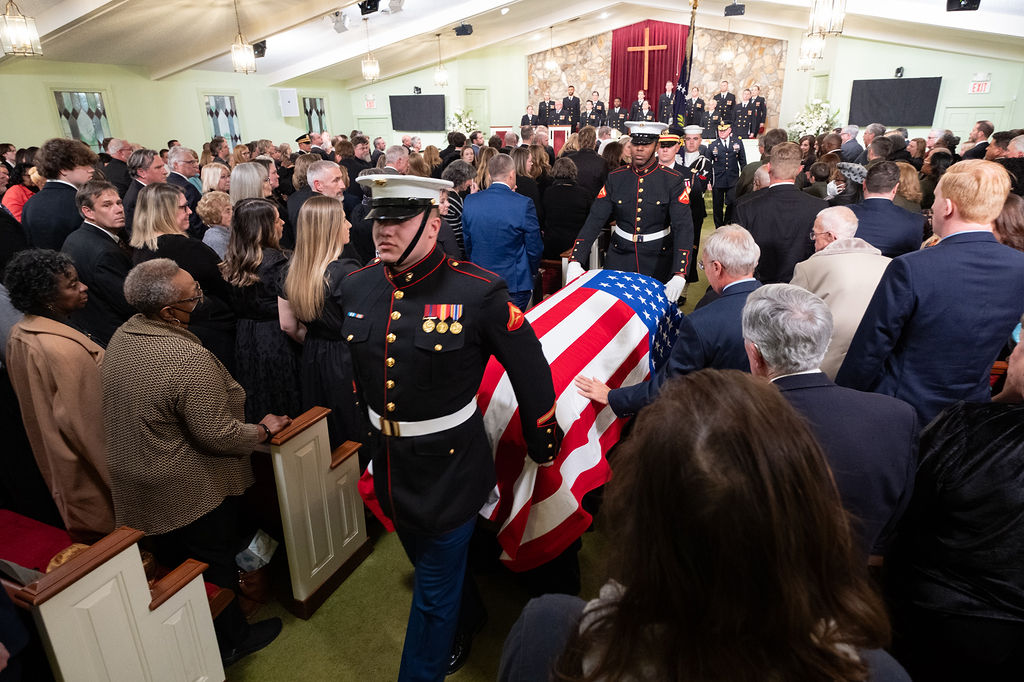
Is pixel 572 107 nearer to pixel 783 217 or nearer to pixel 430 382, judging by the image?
pixel 783 217

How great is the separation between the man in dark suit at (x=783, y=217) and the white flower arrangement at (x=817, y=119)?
8888mm

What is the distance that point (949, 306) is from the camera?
190 centimetres

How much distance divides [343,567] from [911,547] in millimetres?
1999

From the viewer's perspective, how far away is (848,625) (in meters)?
0.66

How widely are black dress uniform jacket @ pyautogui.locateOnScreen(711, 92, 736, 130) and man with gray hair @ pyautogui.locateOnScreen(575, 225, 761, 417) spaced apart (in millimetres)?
11340

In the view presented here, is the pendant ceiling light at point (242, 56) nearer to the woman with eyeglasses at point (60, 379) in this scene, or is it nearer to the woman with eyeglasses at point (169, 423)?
the woman with eyeglasses at point (60, 379)

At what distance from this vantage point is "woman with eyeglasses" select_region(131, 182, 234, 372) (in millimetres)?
2715

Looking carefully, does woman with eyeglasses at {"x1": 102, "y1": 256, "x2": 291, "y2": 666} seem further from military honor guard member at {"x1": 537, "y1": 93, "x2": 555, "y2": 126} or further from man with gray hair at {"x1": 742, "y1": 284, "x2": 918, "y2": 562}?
military honor guard member at {"x1": 537, "y1": 93, "x2": 555, "y2": 126}

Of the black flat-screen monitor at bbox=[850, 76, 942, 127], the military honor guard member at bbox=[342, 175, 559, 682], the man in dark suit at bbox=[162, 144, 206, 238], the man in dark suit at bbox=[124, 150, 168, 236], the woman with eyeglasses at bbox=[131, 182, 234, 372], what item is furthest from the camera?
the black flat-screen monitor at bbox=[850, 76, 942, 127]

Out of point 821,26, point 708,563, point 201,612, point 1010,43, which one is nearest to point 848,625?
point 708,563

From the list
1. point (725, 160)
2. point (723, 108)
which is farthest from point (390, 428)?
point (723, 108)

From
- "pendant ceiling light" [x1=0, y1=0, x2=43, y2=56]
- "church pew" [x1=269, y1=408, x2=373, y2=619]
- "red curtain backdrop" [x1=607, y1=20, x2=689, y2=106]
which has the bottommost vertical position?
"church pew" [x1=269, y1=408, x2=373, y2=619]

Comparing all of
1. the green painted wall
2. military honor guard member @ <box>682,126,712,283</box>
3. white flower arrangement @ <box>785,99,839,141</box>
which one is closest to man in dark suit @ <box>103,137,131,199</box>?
military honor guard member @ <box>682,126,712,283</box>

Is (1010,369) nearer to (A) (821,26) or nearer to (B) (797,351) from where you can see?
(B) (797,351)
